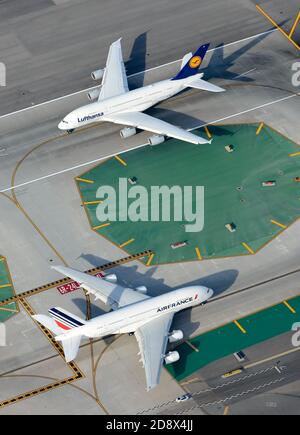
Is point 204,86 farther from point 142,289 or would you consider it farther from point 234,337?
point 234,337

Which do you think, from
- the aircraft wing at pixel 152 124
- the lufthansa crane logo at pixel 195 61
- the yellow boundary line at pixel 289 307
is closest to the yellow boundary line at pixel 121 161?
the aircraft wing at pixel 152 124

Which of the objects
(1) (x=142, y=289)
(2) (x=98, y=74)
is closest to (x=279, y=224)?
(1) (x=142, y=289)

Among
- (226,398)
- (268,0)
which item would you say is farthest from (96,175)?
(268,0)

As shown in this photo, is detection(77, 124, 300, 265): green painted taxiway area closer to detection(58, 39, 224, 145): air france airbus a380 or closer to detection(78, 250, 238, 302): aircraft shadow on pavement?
detection(78, 250, 238, 302): aircraft shadow on pavement

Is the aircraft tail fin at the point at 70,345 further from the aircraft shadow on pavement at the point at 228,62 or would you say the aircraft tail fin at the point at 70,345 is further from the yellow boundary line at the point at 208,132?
the aircraft shadow on pavement at the point at 228,62

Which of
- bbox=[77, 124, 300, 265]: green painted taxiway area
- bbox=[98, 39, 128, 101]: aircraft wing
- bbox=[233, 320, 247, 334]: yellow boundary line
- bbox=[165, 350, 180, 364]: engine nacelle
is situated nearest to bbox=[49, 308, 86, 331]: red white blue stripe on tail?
bbox=[165, 350, 180, 364]: engine nacelle

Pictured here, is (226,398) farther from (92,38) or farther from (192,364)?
(92,38)

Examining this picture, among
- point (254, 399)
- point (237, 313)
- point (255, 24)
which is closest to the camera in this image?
point (254, 399)
